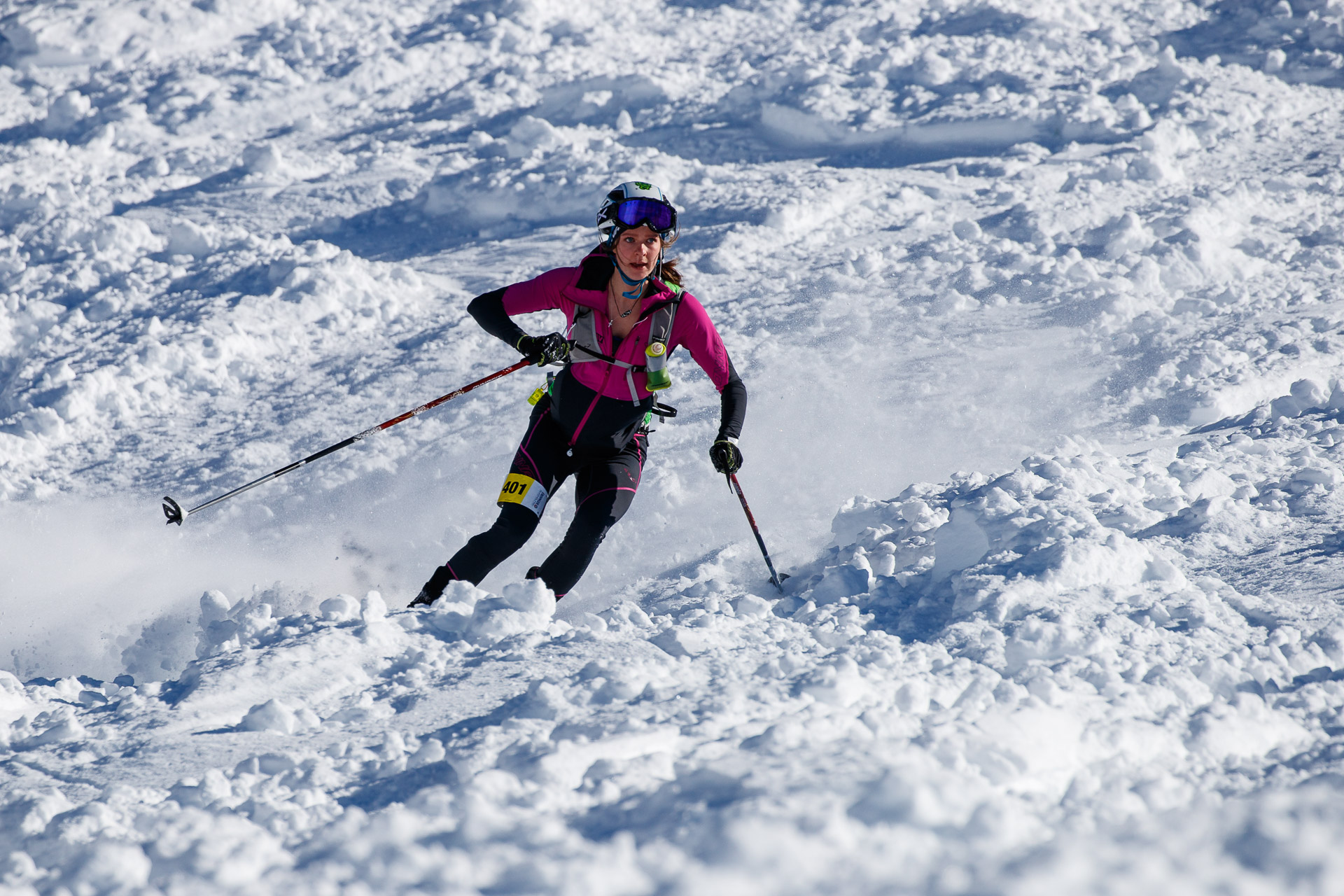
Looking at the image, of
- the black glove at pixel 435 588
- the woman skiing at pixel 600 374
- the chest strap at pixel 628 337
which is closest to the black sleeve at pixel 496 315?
the woman skiing at pixel 600 374

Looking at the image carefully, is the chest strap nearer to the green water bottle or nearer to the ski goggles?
the green water bottle

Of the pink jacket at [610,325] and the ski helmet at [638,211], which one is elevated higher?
the ski helmet at [638,211]

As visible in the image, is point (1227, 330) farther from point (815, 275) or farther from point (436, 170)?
point (436, 170)

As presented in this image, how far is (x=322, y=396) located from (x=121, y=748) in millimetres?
4665

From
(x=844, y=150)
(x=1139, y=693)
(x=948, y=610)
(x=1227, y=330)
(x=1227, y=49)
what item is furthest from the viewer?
(x=1227, y=49)

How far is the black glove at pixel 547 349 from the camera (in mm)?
4582

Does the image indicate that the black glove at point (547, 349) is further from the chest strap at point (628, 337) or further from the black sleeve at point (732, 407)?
the black sleeve at point (732, 407)

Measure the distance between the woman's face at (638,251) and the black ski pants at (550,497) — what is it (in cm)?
81

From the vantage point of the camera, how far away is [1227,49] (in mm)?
11531

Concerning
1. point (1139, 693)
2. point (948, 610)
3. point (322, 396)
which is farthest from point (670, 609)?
point (322, 396)

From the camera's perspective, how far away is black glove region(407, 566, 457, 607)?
4168 millimetres

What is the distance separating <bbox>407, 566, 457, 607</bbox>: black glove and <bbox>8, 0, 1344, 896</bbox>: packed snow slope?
31 centimetres

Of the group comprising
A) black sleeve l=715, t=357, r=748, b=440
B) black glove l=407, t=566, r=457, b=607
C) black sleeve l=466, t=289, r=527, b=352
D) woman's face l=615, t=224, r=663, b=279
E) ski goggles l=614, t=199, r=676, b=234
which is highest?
ski goggles l=614, t=199, r=676, b=234

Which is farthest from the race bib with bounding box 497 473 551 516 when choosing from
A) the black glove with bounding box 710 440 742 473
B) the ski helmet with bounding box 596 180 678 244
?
the ski helmet with bounding box 596 180 678 244
